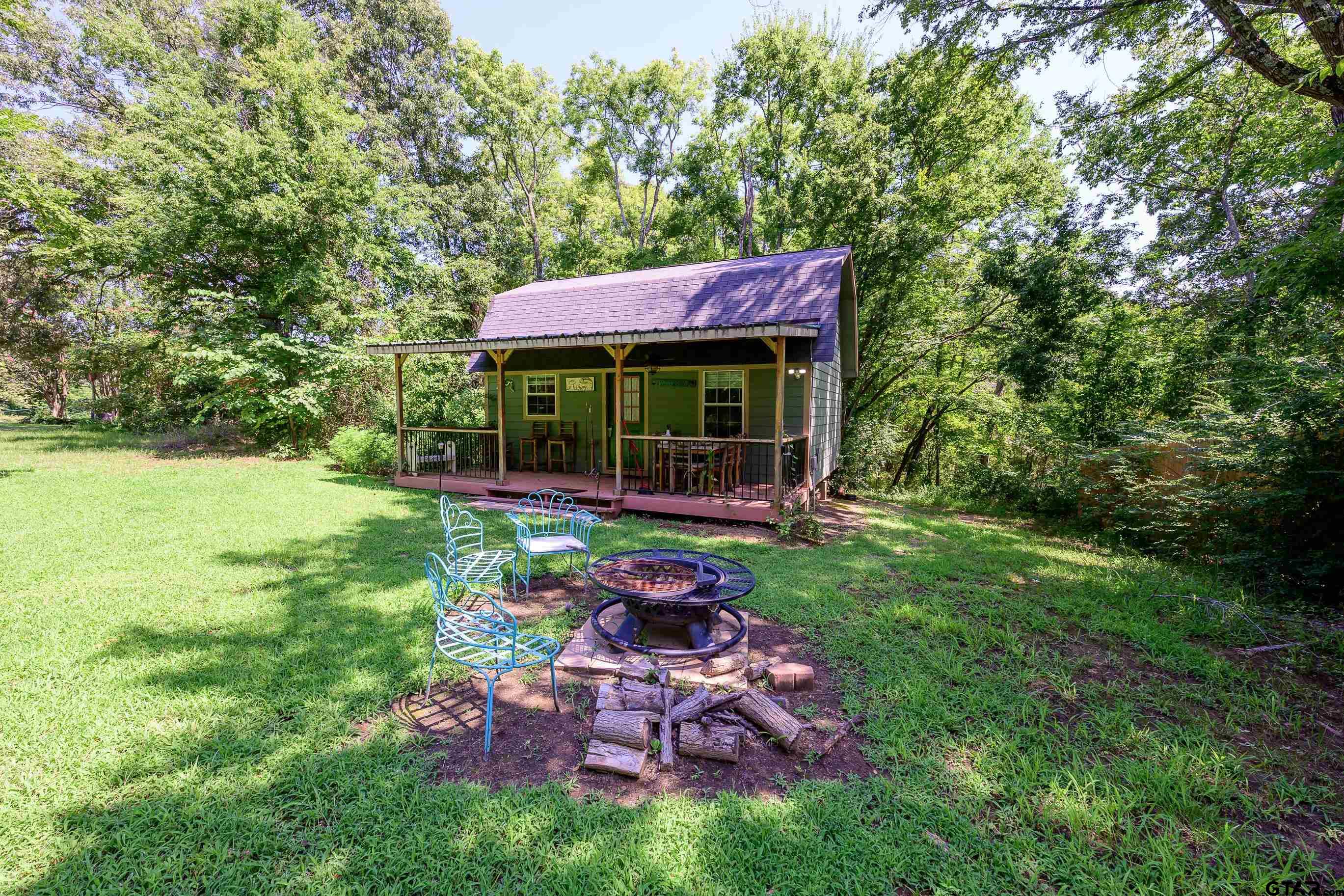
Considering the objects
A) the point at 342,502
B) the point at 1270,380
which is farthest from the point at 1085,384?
the point at 342,502

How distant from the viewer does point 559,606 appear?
15.7 feet

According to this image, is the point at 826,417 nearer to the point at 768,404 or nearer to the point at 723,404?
the point at 768,404

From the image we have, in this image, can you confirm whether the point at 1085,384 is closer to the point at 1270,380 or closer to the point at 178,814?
the point at 1270,380

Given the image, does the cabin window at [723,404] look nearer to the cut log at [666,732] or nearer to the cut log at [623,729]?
the cut log at [666,732]

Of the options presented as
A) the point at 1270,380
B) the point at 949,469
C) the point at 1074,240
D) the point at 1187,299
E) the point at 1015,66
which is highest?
the point at 1015,66

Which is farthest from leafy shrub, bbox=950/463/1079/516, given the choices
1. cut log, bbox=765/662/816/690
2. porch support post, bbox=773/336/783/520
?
cut log, bbox=765/662/816/690

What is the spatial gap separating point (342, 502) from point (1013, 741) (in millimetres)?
9986

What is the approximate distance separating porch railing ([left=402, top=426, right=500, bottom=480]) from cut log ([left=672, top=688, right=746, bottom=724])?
865 centimetres

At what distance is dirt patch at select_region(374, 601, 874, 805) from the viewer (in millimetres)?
2598

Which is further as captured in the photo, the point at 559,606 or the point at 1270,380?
the point at 1270,380

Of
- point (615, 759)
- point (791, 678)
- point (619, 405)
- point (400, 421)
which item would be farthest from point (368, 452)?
point (791, 678)

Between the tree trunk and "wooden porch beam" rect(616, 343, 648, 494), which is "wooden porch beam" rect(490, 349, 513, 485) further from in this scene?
the tree trunk

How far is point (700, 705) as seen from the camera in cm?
302

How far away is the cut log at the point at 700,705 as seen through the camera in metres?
2.96
